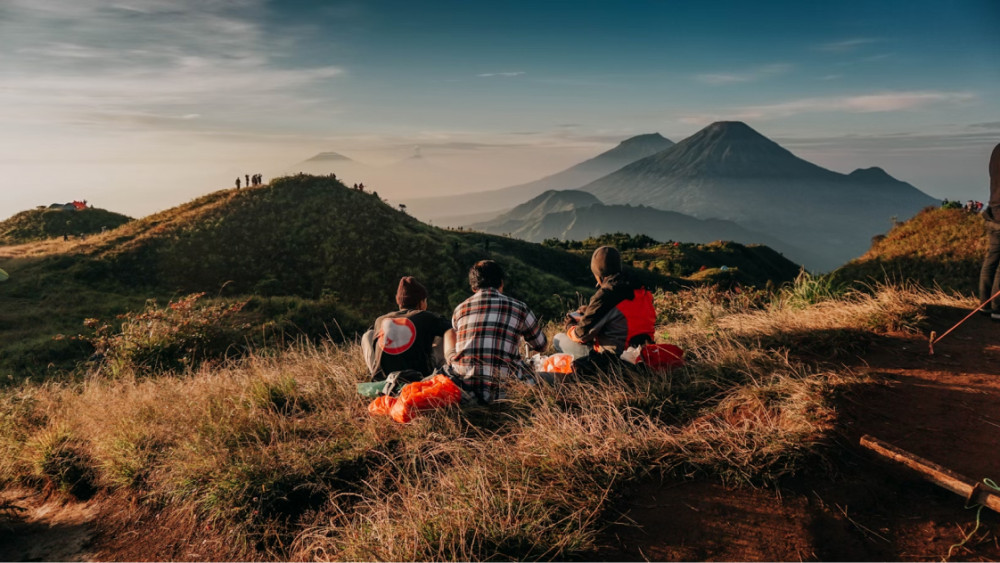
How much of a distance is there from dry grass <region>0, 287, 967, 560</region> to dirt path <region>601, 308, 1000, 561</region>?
185 millimetres

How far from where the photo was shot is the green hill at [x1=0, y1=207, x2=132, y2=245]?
45.1 meters

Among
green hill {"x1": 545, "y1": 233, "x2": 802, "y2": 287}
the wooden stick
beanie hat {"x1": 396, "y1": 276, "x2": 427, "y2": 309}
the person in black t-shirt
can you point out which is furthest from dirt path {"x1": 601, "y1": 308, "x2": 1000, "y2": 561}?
green hill {"x1": 545, "y1": 233, "x2": 802, "y2": 287}

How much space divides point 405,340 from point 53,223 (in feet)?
186

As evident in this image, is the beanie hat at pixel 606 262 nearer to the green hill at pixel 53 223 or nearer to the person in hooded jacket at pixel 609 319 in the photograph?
the person in hooded jacket at pixel 609 319

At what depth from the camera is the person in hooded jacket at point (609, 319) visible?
566 cm

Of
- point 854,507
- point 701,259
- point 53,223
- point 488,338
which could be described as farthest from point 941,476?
point 701,259

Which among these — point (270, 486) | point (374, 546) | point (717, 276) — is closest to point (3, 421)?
point (270, 486)

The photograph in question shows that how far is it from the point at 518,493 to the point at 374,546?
0.96m

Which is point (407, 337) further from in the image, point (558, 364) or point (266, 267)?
point (266, 267)

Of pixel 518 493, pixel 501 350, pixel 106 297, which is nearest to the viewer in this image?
pixel 518 493

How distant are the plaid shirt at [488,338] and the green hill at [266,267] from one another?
1741 cm

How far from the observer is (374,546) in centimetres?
334

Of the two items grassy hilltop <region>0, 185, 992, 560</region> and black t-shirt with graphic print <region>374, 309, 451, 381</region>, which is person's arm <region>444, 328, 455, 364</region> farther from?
grassy hilltop <region>0, 185, 992, 560</region>

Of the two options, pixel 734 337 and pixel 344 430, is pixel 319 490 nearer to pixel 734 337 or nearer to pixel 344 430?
pixel 344 430
